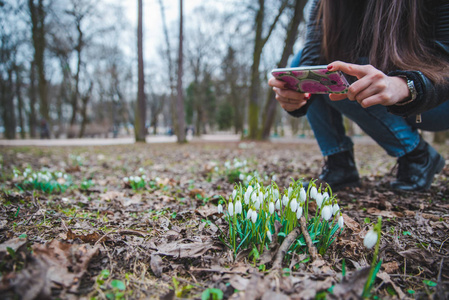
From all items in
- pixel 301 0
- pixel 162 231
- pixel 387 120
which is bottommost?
pixel 162 231

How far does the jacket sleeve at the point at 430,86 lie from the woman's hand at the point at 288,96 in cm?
59

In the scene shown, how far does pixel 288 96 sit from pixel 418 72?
2.44ft

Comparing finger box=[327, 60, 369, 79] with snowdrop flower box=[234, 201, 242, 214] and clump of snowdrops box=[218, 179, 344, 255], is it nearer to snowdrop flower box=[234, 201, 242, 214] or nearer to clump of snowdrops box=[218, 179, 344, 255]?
clump of snowdrops box=[218, 179, 344, 255]

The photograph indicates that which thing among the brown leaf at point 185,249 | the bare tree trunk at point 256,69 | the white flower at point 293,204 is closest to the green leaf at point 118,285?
the brown leaf at point 185,249

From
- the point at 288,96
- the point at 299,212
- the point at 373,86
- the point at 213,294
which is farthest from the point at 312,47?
the point at 213,294

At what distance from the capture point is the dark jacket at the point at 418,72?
52.2 inches

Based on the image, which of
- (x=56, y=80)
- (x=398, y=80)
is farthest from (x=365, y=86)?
(x=56, y=80)

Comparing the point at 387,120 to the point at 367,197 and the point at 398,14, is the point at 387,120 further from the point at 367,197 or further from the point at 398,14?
the point at 398,14

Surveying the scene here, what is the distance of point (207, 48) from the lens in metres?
20.5

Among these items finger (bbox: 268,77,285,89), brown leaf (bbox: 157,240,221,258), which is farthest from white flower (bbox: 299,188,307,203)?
finger (bbox: 268,77,285,89)

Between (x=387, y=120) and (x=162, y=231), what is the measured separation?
75.4 inches

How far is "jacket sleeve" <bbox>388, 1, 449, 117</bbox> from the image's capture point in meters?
1.32

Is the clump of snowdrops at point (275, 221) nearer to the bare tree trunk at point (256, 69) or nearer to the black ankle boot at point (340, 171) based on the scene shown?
the black ankle boot at point (340, 171)

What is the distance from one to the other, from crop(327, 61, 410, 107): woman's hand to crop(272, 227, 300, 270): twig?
2.46 ft
